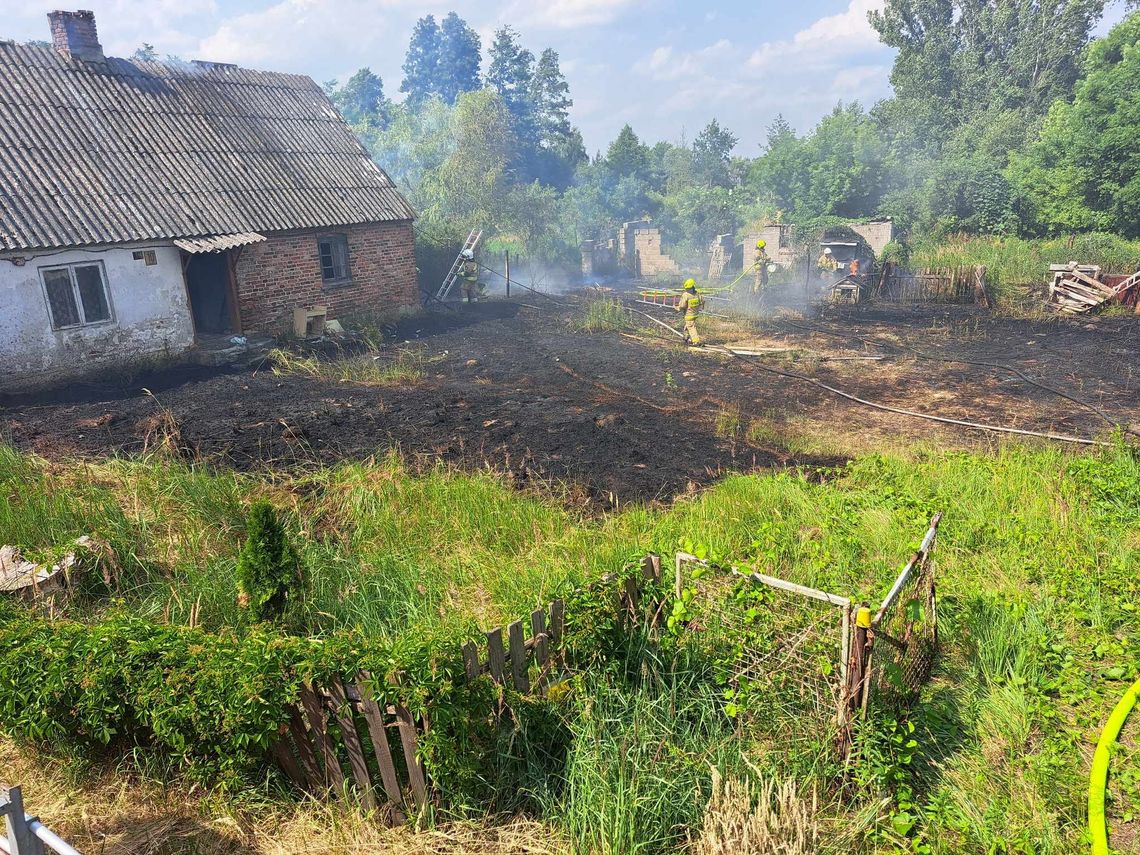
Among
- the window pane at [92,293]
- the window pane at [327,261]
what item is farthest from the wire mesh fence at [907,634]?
the window pane at [327,261]

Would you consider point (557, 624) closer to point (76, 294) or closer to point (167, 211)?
point (76, 294)

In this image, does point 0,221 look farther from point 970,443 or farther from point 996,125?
point 996,125

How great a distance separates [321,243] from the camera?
18.9 m

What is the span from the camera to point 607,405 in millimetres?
11695

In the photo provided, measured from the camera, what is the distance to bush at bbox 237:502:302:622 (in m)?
4.98

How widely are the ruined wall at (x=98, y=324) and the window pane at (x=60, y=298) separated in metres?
0.13

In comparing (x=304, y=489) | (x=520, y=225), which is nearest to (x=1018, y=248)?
(x=520, y=225)

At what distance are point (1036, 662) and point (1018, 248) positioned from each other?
23.4 metres

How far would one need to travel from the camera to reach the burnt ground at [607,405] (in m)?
9.12

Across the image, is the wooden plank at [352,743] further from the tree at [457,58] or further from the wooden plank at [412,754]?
the tree at [457,58]

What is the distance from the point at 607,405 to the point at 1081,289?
14.3 meters

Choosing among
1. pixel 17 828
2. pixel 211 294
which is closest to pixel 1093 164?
pixel 211 294

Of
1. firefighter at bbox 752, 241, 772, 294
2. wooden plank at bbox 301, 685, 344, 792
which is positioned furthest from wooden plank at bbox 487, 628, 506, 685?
firefighter at bbox 752, 241, 772, 294

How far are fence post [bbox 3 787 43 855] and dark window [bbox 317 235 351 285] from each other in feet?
57.5
